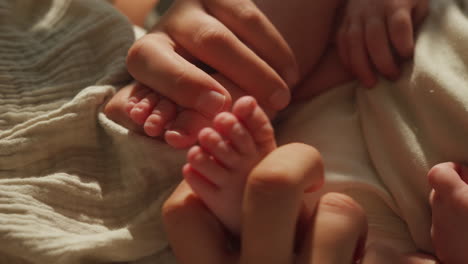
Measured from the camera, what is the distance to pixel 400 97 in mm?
701

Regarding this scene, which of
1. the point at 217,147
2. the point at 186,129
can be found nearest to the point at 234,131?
the point at 217,147

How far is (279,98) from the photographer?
0.66 meters

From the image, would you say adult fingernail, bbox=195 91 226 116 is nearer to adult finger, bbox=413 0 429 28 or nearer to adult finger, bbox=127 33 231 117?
adult finger, bbox=127 33 231 117

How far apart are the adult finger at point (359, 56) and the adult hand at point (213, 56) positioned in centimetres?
10

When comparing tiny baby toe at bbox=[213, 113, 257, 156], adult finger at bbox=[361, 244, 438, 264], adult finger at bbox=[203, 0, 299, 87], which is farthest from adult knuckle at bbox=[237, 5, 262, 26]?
adult finger at bbox=[361, 244, 438, 264]

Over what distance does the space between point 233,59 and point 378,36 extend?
22cm

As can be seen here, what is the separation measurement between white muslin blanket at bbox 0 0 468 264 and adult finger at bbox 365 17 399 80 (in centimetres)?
2

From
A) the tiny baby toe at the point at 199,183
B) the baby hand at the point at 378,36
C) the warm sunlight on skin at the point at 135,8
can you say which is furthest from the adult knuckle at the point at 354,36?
the warm sunlight on skin at the point at 135,8

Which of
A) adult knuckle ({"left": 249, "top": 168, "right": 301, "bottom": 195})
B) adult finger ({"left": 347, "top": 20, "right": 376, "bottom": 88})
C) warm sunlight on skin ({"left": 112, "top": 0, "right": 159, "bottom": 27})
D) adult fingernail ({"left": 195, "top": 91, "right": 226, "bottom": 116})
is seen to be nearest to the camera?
adult knuckle ({"left": 249, "top": 168, "right": 301, "bottom": 195})

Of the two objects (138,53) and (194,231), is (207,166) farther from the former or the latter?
(138,53)

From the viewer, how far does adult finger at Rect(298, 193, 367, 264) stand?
1.70 feet

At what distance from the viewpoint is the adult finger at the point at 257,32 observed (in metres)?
0.68

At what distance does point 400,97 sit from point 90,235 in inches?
17.8

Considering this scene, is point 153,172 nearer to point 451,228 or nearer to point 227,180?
point 227,180
